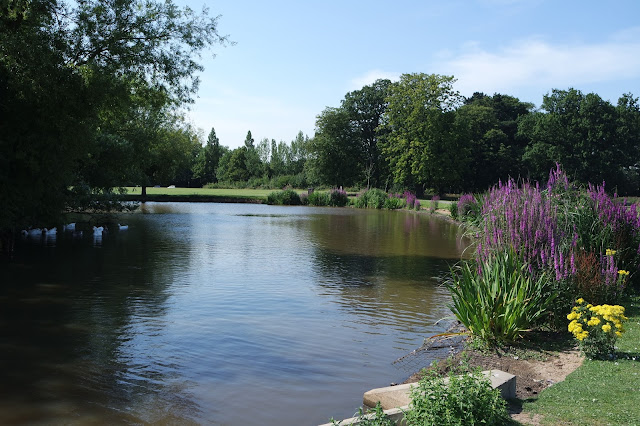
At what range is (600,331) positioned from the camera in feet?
20.5

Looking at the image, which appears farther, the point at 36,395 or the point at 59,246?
the point at 59,246

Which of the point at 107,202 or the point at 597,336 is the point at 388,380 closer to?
the point at 597,336

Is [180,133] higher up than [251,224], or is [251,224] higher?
[180,133]

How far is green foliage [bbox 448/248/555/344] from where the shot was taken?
7.05 m

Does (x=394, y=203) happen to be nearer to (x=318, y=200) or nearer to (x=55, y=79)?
(x=318, y=200)

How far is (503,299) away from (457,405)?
3.53m

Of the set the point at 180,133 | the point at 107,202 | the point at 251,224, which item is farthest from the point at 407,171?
the point at 107,202

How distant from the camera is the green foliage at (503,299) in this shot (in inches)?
277

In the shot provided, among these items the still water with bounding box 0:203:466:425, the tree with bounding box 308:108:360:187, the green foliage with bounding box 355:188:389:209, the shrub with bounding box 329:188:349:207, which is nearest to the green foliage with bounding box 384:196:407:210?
the green foliage with bounding box 355:188:389:209

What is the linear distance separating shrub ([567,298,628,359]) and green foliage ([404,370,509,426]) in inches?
96.6

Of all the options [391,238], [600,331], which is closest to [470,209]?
[391,238]

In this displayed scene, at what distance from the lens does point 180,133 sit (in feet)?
169

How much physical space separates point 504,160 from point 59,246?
2127 inches

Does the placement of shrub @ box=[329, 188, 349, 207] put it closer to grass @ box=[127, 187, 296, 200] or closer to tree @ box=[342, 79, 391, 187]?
grass @ box=[127, 187, 296, 200]
